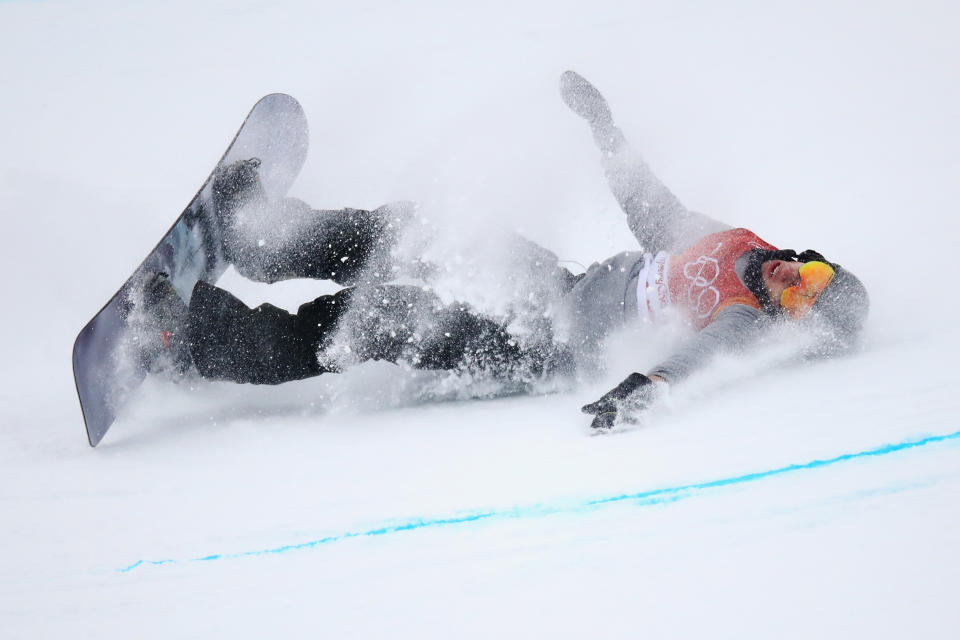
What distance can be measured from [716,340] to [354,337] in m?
0.80

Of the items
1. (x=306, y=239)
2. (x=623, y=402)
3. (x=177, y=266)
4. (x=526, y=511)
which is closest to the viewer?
(x=526, y=511)

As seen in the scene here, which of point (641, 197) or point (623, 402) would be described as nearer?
point (623, 402)

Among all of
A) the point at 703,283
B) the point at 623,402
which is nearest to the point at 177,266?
the point at 623,402

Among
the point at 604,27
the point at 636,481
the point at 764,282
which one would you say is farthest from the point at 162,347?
the point at 604,27

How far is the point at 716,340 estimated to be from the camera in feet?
5.21

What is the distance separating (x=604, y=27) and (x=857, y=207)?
215 centimetres

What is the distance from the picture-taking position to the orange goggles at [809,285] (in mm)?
1672

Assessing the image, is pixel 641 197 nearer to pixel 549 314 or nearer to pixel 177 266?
pixel 549 314

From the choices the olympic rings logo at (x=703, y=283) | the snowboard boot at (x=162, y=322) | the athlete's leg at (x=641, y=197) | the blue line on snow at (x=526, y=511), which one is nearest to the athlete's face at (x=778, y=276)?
the olympic rings logo at (x=703, y=283)

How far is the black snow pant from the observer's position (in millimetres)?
1729

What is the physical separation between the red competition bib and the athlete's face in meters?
0.04

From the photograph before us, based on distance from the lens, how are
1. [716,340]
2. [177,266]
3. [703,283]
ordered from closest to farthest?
[716,340] < [703,283] < [177,266]

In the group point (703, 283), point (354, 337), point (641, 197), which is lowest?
point (354, 337)

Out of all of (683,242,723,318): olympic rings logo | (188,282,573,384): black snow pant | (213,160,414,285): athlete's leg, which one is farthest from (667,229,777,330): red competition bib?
(213,160,414,285): athlete's leg
